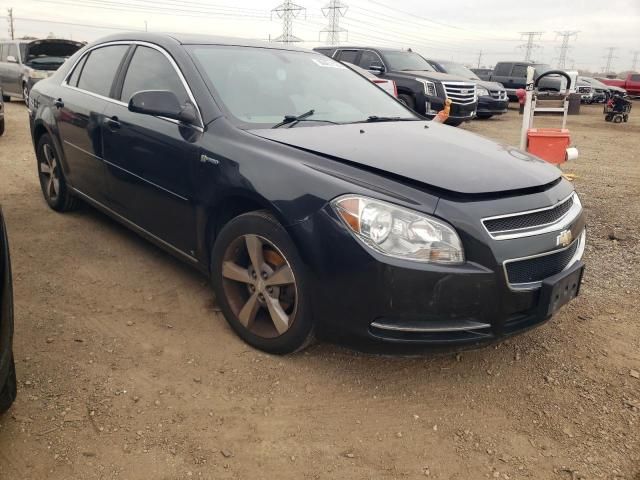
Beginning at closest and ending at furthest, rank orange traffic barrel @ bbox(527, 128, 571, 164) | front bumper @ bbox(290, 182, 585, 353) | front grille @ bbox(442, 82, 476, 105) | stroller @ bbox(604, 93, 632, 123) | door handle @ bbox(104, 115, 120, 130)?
1. front bumper @ bbox(290, 182, 585, 353)
2. door handle @ bbox(104, 115, 120, 130)
3. orange traffic barrel @ bbox(527, 128, 571, 164)
4. front grille @ bbox(442, 82, 476, 105)
5. stroller @ bbox(604, 93, 632, 123)

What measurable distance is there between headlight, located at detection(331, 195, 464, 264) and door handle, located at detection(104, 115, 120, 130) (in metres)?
2.16

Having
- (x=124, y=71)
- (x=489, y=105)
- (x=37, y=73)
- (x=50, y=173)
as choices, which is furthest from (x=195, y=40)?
(x=489, y=105)

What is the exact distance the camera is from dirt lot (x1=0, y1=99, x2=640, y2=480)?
221 cm

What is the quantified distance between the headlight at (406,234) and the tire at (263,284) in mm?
376

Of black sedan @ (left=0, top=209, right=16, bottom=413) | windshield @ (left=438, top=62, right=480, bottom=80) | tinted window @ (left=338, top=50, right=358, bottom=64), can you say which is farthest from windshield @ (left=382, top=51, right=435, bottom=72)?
black sedan @ (left=0, top=209, right=16, bottom=413)

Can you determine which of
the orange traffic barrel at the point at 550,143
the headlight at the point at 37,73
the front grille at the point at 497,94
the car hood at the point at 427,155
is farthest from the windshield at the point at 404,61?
the car hood at the point at 427,155

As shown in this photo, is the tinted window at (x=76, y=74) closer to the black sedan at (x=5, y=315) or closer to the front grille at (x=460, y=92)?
the black sedan at (x=5, y=315)

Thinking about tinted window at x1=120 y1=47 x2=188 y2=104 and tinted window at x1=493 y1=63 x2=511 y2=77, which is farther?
tinted window at x1=493 y1=63 x2=511 y2=77

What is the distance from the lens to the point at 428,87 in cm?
1180

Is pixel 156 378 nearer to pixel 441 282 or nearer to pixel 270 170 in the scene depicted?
pixel 270 170

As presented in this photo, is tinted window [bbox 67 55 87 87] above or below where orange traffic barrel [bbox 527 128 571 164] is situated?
above

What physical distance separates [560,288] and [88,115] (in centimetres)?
344

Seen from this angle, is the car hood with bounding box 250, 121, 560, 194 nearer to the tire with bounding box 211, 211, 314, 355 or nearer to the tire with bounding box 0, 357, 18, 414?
the tire with bounding box 211, 211, 314, 355

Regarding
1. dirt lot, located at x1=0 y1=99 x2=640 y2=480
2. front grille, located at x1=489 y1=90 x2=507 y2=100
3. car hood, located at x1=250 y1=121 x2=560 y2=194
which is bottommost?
dirt lot, located at x1=0 y1=99 x2=640 y2=480
